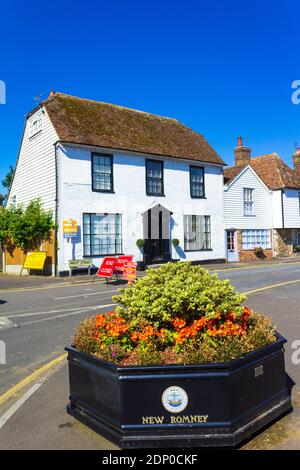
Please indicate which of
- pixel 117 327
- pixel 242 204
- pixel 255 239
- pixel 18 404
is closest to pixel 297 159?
pixel 242 204

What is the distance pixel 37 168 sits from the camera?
23.1m

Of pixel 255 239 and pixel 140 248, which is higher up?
pixel 255 239

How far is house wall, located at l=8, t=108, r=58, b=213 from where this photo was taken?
70.6 feet

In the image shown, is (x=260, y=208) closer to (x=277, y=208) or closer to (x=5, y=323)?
(x=277, y=208)

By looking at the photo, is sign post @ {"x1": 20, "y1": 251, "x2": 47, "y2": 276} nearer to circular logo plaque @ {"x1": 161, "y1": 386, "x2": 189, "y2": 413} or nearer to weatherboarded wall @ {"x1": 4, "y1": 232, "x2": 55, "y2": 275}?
weatherboarded wall @ {"x1": 4, "y1": 232, "x2": 55, "y2": 275}

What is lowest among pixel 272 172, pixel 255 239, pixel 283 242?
pixel 283 242

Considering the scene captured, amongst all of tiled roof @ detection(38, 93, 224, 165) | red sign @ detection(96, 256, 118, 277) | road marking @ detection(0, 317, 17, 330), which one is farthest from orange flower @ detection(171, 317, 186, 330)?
tiled roof @ detection(38, 93, 224, 165)

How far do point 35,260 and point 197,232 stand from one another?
10.6m

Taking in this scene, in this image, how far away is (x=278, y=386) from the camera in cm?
429

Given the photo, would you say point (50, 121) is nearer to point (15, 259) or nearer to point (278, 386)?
point (15, 259)

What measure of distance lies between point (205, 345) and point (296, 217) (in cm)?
3093

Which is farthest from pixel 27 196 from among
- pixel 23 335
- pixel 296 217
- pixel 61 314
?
pixel 296 217
